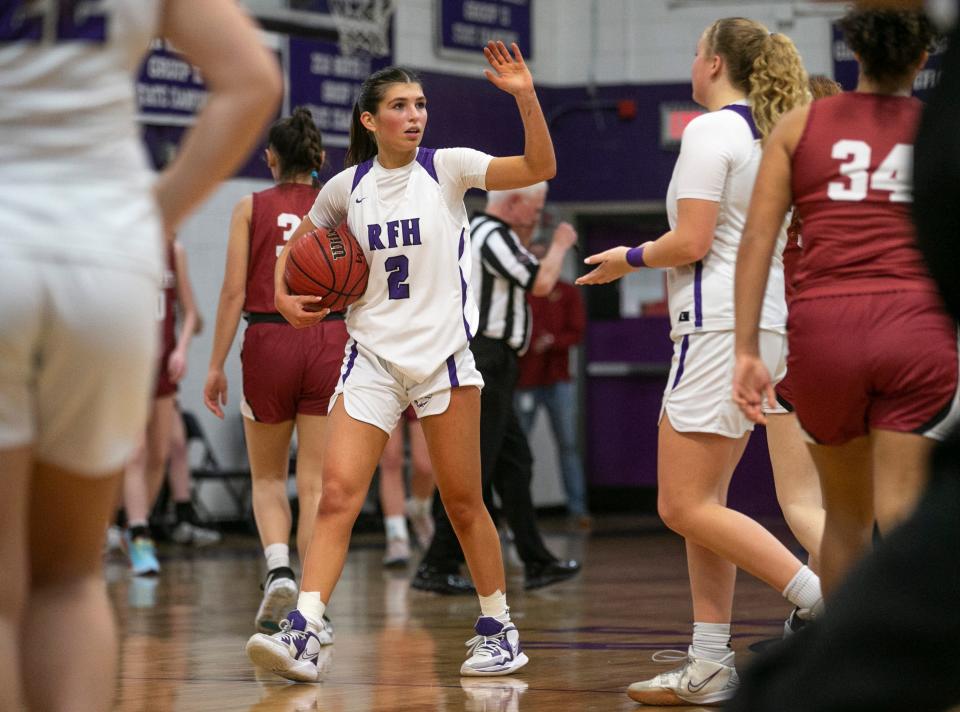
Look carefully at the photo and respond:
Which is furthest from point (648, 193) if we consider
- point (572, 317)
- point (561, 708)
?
point (561, 708)

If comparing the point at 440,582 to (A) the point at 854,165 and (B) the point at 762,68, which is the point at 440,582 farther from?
(A) the point at 854,165

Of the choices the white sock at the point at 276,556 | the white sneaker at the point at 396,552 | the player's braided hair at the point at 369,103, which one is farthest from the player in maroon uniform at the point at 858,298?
the white sneaker at the point at 396,552

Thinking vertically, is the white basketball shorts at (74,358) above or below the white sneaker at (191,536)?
above

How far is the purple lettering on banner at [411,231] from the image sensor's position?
5090 millimetres

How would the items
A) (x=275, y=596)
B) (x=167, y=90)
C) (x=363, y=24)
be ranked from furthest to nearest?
(x=363, y=24)
(x=167, y=90)
(x=275, y=596)

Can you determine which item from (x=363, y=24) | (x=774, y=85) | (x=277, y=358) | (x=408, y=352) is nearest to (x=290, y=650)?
(x=408, y=352)

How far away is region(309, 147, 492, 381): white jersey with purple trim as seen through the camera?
5078 millimetres

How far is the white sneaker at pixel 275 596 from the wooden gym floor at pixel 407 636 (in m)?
0.14

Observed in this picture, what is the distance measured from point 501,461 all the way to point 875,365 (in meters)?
4.81

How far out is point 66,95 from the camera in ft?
6.93

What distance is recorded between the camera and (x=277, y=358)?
6.36 metres

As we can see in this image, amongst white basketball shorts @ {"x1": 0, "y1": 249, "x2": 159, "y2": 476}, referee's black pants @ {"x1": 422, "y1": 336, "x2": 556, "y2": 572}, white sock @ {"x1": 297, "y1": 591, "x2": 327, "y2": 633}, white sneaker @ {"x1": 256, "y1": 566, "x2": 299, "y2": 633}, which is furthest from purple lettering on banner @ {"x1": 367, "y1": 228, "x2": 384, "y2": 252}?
white basketball shorts @ {"x1": 0, "y1": 249, "x2": 159, "y2": 476}

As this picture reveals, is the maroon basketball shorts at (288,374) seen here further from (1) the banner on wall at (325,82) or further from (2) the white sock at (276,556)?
(1) the banner on wall at (325,82)

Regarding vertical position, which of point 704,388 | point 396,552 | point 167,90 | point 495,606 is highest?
point 167,90
